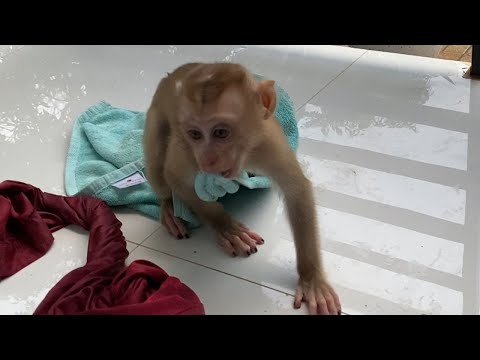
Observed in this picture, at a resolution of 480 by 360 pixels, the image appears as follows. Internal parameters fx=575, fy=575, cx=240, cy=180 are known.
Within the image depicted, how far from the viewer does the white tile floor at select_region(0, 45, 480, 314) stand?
1.60m

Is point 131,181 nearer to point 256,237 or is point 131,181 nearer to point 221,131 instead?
point 256,237

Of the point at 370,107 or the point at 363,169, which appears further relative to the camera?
the point at 370,107

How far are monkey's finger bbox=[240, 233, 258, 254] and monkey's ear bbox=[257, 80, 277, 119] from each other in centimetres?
40

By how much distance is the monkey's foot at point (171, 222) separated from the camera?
1.83 meters

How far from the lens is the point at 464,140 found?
2.18 m

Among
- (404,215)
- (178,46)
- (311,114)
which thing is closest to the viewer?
(404,215)

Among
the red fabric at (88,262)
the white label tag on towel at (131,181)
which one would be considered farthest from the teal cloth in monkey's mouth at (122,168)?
the red fabric at (88,262)

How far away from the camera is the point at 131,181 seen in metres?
2.02

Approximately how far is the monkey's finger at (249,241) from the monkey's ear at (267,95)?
40 centimetres

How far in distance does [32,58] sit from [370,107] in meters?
1.72

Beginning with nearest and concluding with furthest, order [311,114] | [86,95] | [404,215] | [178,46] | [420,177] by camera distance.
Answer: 1. [404,215]
2. [420,177]
3. [311,114]
4. [86,95]
5. [178,46]

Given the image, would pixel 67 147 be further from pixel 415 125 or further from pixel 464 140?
pixel 464 140

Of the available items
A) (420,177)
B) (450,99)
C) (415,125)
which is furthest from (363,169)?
(450,99)

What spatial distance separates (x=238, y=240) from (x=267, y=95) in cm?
46
